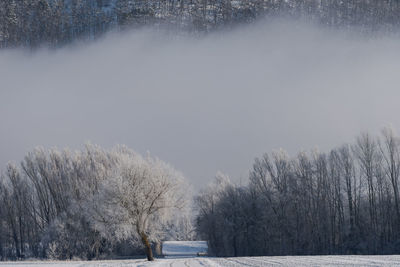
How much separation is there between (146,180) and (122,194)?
2.47 metres

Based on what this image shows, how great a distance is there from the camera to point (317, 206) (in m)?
66.1

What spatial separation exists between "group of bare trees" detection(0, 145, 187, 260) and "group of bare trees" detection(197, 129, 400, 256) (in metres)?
18.4

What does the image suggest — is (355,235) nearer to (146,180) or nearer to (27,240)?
(146,180)

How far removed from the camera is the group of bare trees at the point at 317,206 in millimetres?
60531

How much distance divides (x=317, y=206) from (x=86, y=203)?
36.3m

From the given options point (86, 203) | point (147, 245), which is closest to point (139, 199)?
point (147, 245)

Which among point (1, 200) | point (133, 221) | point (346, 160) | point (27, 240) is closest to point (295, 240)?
point (346, 160)

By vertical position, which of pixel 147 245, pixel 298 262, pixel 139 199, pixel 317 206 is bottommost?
pixel 317 206

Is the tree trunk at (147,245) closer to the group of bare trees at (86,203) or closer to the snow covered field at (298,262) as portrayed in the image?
the group of bare trees at (86,203)

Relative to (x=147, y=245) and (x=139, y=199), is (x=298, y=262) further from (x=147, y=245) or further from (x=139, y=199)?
(x=147, y=245)

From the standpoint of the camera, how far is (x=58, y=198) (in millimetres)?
64312

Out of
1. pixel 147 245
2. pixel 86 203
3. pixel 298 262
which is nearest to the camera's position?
pixel 298 262

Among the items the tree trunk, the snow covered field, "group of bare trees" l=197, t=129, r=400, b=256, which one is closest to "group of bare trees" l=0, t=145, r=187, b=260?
the tree trunk

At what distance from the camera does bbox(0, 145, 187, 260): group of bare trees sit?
3828 centimetres
